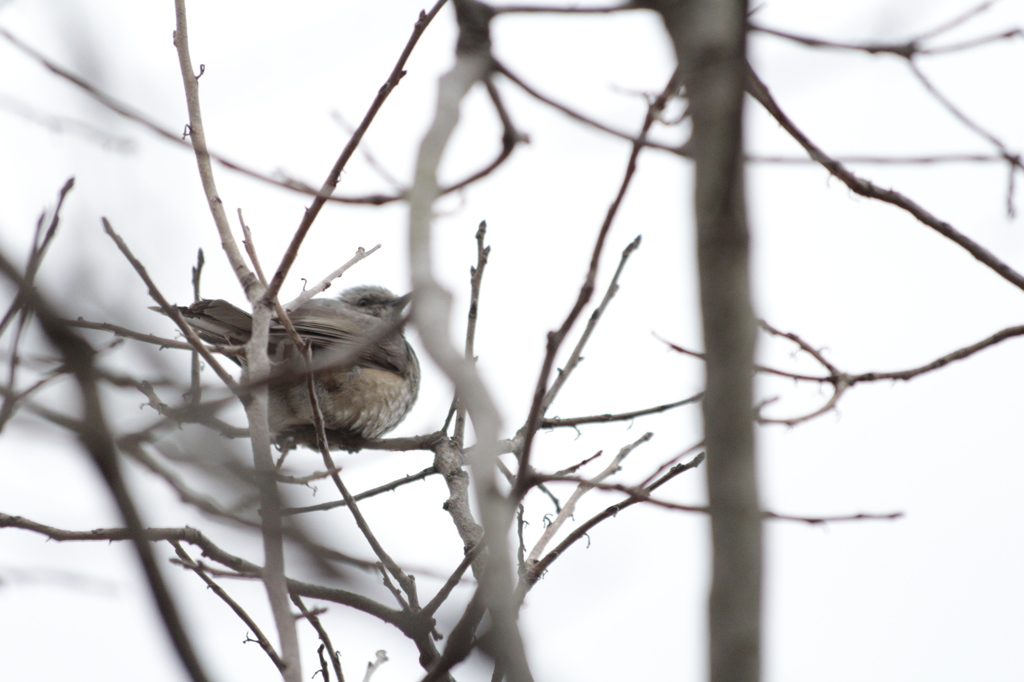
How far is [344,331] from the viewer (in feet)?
21.8

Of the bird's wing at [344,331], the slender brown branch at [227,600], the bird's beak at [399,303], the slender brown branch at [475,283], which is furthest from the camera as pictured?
the bird's beak at [399,303]

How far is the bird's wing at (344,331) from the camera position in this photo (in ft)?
21.0

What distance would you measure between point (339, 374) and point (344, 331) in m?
0.59

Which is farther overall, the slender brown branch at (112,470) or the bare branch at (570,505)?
the bare branch at (570,505)

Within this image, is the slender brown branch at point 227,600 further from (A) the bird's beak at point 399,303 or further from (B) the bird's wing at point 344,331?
(A) the bird's beak at point 399,303

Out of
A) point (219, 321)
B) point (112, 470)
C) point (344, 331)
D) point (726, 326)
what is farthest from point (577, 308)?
point (344, 331)

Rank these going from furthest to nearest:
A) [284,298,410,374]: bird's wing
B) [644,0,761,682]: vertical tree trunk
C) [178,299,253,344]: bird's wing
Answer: [284,298,410,374]: bird's wing < [178,299,253,344]: bird's wing < [644,0,761,682]: vertical tree trunk

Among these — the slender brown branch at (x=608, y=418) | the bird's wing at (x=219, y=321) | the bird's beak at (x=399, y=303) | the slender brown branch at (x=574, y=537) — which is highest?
the bird's beak at (x=399, y=303)

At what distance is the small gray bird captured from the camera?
190 inches

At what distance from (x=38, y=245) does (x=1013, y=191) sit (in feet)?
9.67

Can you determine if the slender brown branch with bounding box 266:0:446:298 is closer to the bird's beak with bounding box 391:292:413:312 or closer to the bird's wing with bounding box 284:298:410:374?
the bird's wing with bounding box 284:298:410:374

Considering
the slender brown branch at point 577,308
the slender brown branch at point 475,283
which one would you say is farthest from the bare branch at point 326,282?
the slender brown branch at point 577,308

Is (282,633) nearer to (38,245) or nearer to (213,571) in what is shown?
(213,571)

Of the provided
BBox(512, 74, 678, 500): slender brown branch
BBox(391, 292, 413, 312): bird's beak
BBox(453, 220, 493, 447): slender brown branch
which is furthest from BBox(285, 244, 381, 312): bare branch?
BBox(391, 292, 413, 312): bird's beak
